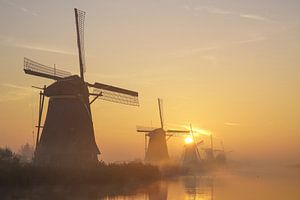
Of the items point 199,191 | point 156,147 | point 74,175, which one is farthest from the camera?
point 156,147

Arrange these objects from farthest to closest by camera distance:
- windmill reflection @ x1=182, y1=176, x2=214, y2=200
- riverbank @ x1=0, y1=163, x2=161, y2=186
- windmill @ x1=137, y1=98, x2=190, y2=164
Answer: windmill @ x1=137, y1=98, x2=190, y2=164 < riverbank @ x1=0, y1=163, x2=161, y2=186 < windmill reflection @ x1=182, y1=176, x2=214, y2=200

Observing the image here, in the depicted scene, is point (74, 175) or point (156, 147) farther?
point (156, 147)

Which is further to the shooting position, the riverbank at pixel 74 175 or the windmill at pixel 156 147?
the windmill at pixel 156 147

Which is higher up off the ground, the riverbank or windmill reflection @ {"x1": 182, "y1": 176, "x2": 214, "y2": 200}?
the riverbank

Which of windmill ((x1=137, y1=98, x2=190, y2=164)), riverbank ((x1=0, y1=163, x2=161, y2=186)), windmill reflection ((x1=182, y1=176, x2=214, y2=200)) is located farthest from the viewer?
windmill ((x1=137, y1=98, x2=190, y2=164))

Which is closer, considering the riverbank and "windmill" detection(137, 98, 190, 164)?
the riverbank

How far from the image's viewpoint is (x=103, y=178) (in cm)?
4069

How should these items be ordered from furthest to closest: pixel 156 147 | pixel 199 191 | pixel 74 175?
pixel 156 147 < pixel 199 191 < pixel 74 175

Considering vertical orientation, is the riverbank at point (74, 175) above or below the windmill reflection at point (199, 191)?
above

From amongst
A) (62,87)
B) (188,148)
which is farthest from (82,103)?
(188,148)

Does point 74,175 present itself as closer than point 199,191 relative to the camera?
Yes

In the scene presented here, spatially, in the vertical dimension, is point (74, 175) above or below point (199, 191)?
above

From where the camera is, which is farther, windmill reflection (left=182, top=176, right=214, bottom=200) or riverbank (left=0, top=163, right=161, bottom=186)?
riverbank (left=0, top=163, right=161, bottom=186)

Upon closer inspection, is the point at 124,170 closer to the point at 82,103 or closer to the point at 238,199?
the point at 82,103
